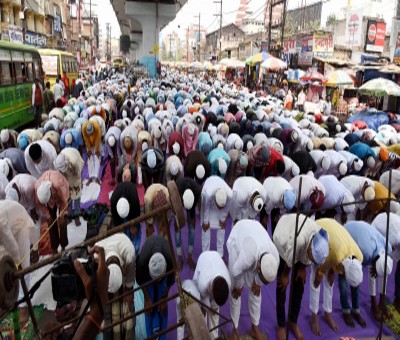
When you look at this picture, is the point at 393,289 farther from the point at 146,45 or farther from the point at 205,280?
the point at 146,45

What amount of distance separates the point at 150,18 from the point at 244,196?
24.7 m

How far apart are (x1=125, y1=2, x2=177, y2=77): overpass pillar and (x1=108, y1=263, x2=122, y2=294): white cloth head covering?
76.3 feet

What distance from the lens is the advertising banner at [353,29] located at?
2277 centimetres

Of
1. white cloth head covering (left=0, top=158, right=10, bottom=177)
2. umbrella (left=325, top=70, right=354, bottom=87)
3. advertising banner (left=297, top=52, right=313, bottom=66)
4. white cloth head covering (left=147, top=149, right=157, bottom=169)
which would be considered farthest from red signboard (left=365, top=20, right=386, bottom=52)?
white cloth head covering (left=0, top=158, right=10, bottom=177)

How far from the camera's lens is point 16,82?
12.8m

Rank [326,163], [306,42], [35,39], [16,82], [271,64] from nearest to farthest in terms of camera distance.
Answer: [326,163] < [16,82] < [271,64] < [306,42] < [35,39]

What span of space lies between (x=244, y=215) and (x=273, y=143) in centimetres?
255

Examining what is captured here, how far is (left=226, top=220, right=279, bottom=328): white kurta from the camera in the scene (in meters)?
3.90

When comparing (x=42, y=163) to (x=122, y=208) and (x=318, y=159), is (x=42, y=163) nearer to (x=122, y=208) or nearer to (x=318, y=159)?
(x=122, y=208)

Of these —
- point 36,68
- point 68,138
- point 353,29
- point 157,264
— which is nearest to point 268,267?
point 157,264

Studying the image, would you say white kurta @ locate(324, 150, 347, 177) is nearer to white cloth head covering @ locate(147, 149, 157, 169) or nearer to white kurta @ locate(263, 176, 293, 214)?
white kurta @ locate(263, 176, 293, 214)

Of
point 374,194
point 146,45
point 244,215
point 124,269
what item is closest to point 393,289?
point 374,194

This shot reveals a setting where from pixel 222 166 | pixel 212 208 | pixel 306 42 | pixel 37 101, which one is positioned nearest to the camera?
pixel 212 208

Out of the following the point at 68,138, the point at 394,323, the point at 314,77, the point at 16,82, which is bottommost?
the point at 394,323
